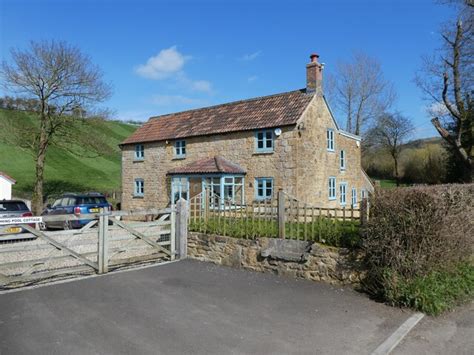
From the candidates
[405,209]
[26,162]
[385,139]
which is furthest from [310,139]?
[26,162]

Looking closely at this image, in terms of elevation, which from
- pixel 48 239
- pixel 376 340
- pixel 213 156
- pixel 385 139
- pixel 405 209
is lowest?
pixel 376 340

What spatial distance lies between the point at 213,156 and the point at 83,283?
48.2 feet

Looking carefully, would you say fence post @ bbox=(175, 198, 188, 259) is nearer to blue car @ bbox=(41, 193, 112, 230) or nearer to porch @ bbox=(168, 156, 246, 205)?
blue car @ bbox=(41, 193, 112, 230)

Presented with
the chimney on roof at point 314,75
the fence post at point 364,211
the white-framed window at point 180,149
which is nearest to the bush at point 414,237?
the fence post at point 364,211

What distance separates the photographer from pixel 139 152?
2656 cm

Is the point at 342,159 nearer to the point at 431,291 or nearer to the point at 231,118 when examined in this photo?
the point at 231,118

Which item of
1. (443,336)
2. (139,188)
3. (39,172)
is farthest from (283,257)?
(39,172)

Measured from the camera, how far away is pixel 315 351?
4605 mm

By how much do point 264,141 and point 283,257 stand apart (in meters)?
11.9

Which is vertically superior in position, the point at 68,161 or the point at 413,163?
the point at 68,161

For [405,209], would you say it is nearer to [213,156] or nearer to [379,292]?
[379,292]

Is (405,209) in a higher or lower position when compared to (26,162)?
lower

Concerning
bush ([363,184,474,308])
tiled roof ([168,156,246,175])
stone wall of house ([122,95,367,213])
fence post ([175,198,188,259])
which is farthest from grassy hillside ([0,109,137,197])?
bush ([363,184,474,308])

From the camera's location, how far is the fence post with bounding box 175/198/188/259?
10387 mm
